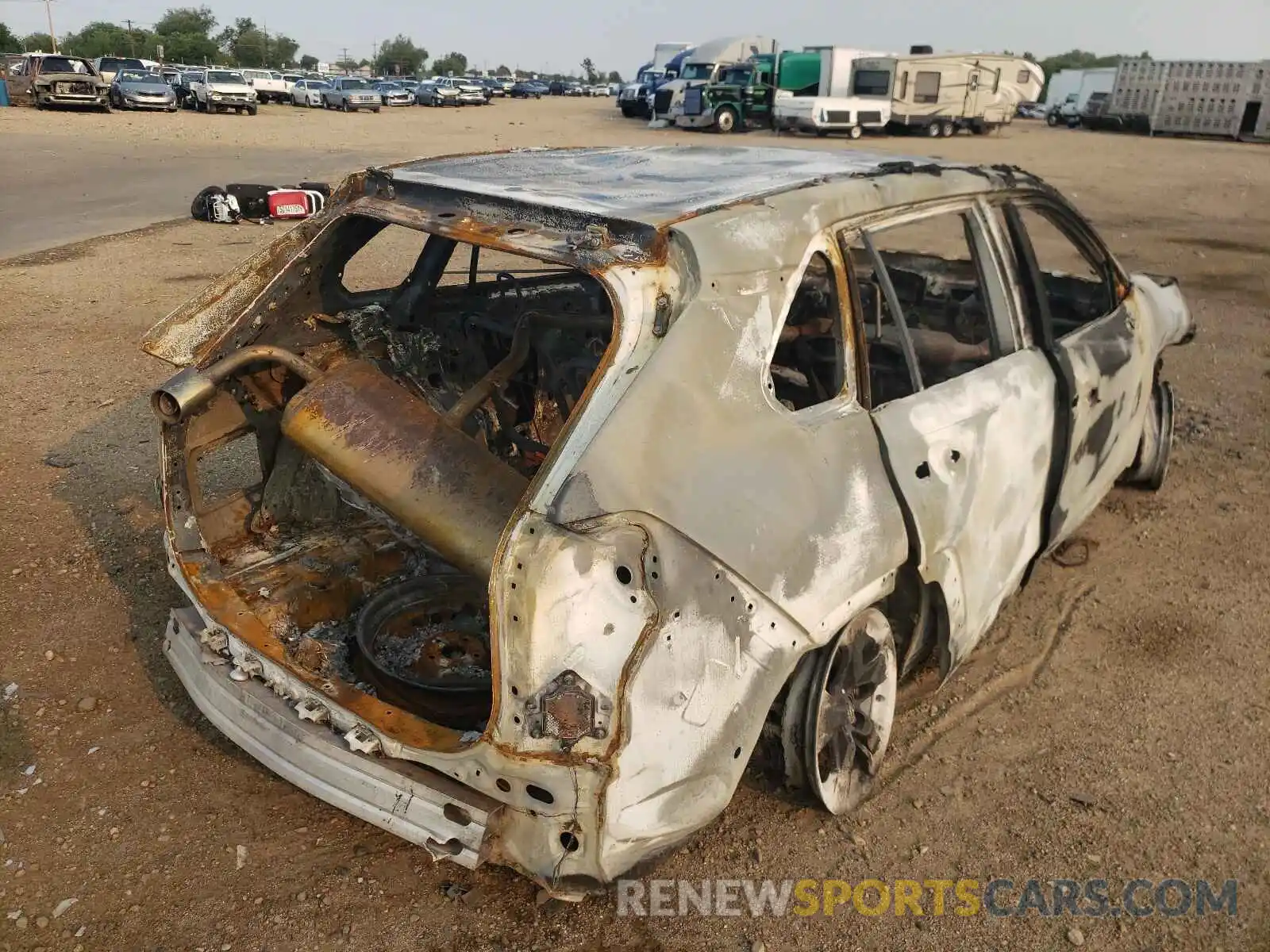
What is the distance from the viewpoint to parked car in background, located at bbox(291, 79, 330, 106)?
124 feet

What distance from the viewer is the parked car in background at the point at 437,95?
4331 centimetres

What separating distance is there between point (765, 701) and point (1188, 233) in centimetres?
1312

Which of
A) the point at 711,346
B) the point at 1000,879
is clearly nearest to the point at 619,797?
the point at 711,346

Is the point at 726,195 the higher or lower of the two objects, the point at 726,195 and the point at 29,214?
the higher

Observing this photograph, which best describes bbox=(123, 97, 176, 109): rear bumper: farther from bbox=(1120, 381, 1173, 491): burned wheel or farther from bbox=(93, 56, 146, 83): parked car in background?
bbox=(1120, 381, 1173, 491): burned wheel

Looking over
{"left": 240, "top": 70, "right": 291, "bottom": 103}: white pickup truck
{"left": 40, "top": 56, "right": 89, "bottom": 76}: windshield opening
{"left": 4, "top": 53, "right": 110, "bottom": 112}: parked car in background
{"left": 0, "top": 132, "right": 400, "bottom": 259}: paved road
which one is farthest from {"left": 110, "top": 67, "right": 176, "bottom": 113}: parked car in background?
{"left": 0, "top": 132, "right": 400, "bottom": 259}: paved road

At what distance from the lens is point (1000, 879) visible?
8.35 feet

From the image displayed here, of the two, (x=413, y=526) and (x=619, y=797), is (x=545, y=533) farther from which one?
(x=413, y=526)

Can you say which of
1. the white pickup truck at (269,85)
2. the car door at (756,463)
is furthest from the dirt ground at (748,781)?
the white pickup truck at (269,85)

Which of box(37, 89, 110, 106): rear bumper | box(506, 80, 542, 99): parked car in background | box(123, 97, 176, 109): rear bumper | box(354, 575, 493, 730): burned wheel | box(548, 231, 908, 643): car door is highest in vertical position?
box(548, 231, 908, 643): car door

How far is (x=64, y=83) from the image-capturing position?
26859mm

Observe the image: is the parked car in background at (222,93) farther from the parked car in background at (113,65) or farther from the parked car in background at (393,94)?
the parked car in background at (393,94)

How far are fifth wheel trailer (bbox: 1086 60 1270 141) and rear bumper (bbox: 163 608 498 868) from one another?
1563 inches

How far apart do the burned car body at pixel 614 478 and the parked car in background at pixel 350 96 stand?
3748cm
